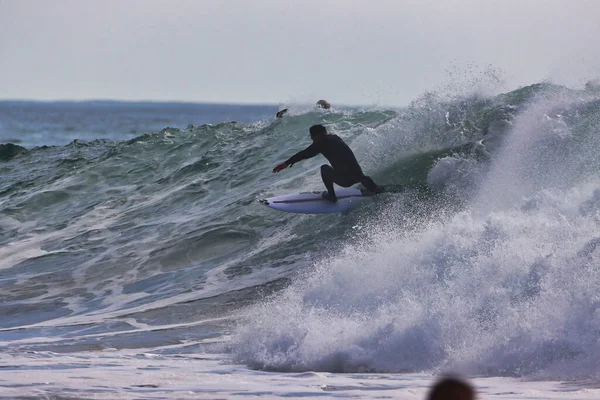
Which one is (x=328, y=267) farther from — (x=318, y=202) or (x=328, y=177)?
(x=318, y=202)

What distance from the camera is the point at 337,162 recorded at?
39.6ft

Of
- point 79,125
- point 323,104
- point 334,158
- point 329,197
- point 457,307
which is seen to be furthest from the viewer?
point 79,125

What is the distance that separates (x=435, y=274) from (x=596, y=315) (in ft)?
6.12

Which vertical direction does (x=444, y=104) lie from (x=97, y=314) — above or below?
above

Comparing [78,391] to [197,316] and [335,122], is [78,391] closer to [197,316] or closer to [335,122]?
[197,316]

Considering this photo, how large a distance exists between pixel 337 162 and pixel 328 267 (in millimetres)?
2374

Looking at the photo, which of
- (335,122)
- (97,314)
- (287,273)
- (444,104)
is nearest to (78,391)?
(97,314)

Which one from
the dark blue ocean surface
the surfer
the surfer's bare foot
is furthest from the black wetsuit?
the dark blue ocean surface

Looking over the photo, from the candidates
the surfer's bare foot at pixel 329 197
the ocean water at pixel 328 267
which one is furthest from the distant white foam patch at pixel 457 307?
the surfer's bare foot at pixel 329 197

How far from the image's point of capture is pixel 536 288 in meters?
7.96

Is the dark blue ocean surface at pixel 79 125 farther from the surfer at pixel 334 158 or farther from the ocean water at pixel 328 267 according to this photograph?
the surfer at pixel 334 158

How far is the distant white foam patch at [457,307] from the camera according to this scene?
23.9 feet

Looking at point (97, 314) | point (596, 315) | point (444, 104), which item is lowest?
point (97, 314)

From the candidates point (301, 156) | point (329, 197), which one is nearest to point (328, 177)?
point (329, 197)
